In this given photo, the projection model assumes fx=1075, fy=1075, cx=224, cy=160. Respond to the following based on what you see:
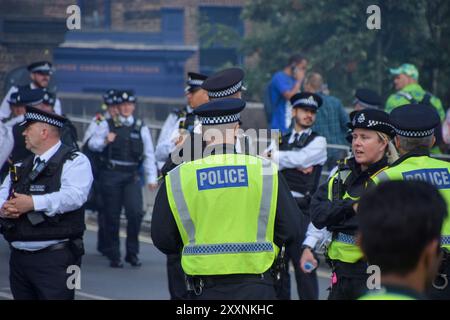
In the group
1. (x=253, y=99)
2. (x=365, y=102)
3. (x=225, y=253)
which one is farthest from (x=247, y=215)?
(x=253, y=99)

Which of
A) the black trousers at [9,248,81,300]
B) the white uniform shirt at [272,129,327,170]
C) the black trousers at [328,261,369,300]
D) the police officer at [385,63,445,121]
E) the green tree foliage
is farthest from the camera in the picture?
the green tree foliage

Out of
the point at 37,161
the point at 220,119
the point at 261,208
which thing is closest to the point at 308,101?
the point at 37,161

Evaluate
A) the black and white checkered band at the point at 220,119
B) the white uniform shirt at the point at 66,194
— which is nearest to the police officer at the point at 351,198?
the black and white checkered band at the point at 220,119

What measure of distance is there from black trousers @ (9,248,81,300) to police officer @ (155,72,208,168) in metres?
2.08

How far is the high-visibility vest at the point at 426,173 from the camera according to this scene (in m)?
6.50

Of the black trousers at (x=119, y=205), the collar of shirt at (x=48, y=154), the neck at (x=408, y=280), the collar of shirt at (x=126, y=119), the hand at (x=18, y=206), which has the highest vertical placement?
the neck at (x=408, y=280)

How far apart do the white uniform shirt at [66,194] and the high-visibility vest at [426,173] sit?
2197mm

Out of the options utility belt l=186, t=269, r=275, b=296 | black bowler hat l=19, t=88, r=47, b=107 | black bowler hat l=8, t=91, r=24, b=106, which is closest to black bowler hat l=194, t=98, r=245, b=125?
utility belt l=186, t=269, r=275, b=296

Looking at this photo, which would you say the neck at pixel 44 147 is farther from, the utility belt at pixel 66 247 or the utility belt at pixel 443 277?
the utility belt at pixel 443 277

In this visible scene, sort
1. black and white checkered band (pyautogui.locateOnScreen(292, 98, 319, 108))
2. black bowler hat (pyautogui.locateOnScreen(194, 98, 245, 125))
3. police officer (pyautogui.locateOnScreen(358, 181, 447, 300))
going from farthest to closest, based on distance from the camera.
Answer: black and white checkered band (pyautogui.locateOnScreen(292, 98, 319, 108)), black bowler hat (pyautogui.locateOnScreen(194, 98, 245, 125)), police officer (pyautogui.locateOnScreen(358, 181, 447, 300))

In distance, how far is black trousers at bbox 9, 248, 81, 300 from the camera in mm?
7488

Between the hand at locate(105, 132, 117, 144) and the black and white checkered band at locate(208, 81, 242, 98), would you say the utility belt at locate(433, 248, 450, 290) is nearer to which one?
the black and white checkered band at locate(208, 81, 242, 98)

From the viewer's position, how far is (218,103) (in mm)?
6328
